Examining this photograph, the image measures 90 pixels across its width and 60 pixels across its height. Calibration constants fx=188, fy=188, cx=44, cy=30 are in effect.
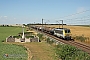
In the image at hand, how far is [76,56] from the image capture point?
18.6m

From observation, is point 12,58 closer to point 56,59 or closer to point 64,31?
point 56,59

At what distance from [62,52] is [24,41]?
79.0 feet

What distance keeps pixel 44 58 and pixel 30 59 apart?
204 cm

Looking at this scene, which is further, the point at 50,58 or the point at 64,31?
the point at 64,31

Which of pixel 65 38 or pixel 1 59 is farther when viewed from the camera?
pixel 65 38

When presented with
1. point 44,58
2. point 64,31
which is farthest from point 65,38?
point 44,58

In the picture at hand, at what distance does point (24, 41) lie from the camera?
4312 centimetres

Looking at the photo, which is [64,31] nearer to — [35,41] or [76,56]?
[35,41]

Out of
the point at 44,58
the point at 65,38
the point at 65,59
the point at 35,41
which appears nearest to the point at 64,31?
the point at 65,38

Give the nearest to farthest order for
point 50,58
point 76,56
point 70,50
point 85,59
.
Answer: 1. point 85,59
2. point 76,56
3. point 70,50
4. point 50,58

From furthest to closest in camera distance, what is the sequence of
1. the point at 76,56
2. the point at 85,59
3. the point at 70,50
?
the point at 70,50, the point at 76,56, the point at 85,59

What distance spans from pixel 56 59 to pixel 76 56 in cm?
316

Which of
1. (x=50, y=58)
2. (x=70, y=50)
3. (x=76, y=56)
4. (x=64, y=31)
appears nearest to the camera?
(x=76, y=56)

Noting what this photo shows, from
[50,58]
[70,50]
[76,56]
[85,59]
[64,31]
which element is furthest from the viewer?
[64,31]
